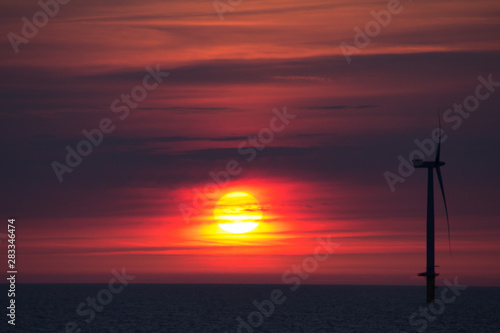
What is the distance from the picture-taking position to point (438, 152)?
6609 inches

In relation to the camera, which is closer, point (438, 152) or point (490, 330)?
point (438, 152)

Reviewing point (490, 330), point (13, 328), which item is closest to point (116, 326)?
point (13, 328)

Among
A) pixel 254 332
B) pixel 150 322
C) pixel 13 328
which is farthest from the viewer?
pixel 150 322

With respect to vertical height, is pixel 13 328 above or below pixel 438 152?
below

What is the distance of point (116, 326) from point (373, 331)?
57863 millimetres

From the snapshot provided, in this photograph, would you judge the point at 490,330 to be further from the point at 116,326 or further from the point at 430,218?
the point at 116,326

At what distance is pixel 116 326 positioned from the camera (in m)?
184

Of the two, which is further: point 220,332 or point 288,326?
point 288,326

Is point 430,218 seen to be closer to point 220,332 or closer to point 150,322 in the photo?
point 220,332

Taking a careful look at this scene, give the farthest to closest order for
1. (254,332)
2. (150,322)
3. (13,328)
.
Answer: (150,322) < (13,328) < (254,332)

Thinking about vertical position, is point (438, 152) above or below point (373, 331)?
above

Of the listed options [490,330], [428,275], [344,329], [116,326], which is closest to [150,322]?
[116,326]

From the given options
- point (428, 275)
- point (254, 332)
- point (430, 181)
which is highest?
point (430, 181)

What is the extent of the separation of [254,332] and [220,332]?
726 centimetres
